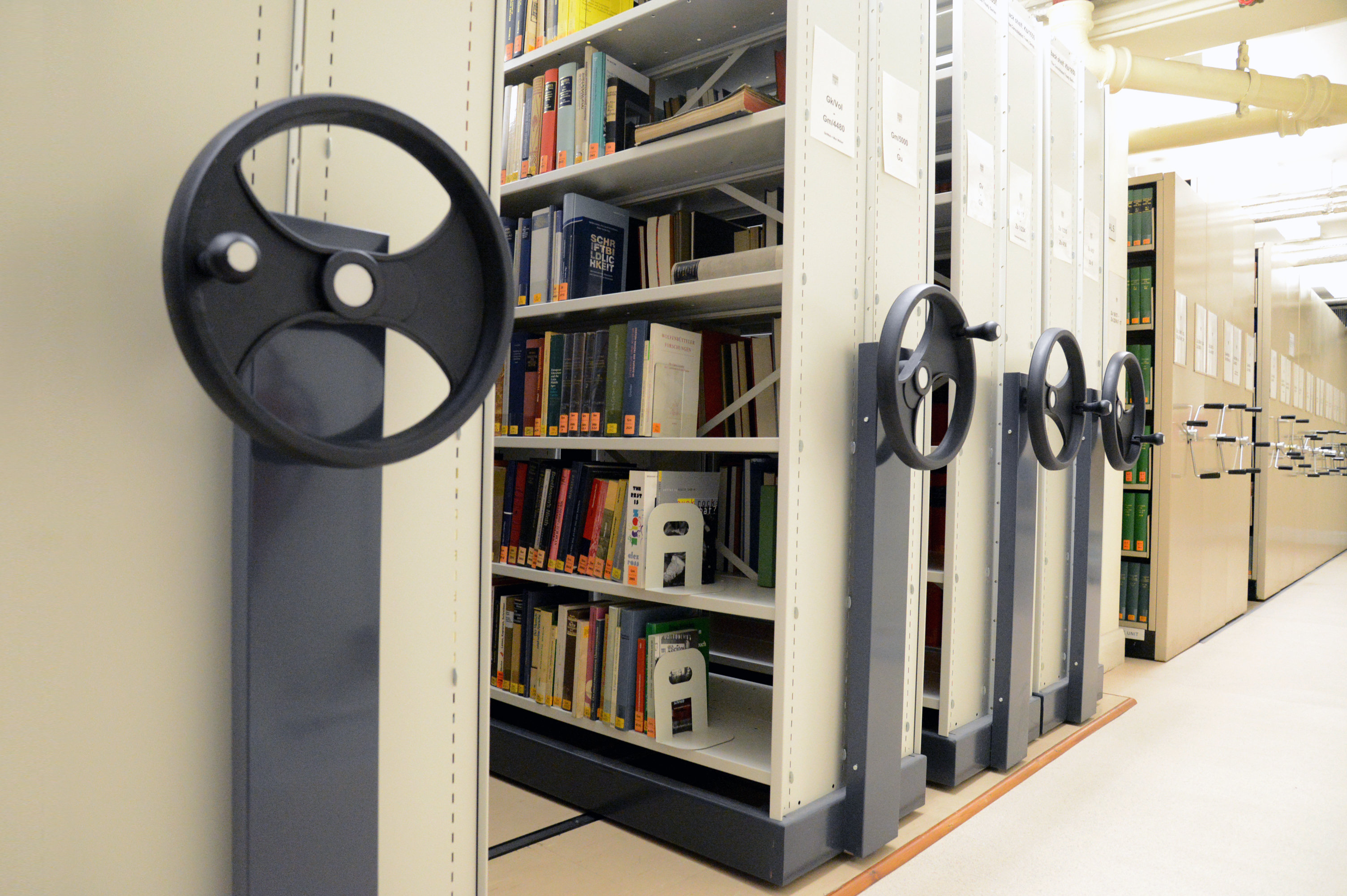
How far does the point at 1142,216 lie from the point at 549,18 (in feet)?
9.30

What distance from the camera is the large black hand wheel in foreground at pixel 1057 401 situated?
7.51 feet

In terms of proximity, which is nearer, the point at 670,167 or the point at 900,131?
the point at 900,131

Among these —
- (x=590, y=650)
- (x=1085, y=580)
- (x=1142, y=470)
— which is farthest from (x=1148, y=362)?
(x=590, y=650)

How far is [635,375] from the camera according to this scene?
2.05m

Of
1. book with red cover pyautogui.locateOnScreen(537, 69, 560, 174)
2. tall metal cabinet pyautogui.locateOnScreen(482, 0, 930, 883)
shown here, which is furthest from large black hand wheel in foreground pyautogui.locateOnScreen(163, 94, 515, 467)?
book with red cover pyautogui.locateOnScreen(537, 69, 560, 174)

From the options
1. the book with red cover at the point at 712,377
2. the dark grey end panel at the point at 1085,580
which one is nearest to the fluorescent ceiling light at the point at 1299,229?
the dark grey end panel at the point at 1085,580

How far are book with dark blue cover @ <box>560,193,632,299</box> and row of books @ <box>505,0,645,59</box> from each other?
478 millimetres

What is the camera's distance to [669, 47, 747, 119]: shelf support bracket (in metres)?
2.16

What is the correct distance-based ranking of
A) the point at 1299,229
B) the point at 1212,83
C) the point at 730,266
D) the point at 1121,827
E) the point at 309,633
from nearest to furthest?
the point at 309,633, the point at 730,266, the point at 1121,827, the point at 1212,83, the point at 1299,229

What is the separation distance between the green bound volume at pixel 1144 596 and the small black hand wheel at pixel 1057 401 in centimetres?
161

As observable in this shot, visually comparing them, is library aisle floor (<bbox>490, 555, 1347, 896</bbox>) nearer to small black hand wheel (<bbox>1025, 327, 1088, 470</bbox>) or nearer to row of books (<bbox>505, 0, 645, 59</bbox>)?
small black hand wheel (<bbox>1025, 327, 1088, 470</bbox>)

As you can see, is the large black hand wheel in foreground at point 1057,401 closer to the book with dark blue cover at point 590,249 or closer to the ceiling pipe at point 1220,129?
the book with dark blue cover at point 590,249

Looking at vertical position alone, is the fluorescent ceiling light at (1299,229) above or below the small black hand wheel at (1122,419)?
above

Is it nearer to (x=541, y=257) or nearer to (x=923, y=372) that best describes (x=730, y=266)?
(x=923, y=372)
